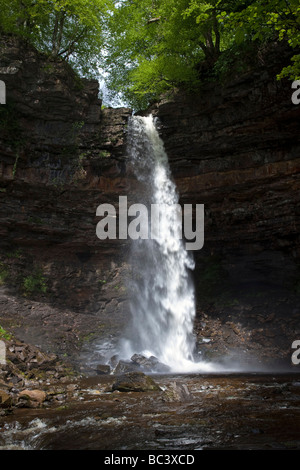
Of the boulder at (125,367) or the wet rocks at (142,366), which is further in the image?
the wet rocks at (142,366)

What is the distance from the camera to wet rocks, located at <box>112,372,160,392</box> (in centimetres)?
705

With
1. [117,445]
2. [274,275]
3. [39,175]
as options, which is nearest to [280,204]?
[274,275]

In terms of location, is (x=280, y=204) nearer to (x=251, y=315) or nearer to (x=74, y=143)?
(x=251, y=315)

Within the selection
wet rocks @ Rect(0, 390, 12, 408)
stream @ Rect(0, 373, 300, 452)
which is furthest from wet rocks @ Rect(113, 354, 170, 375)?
wet rocks @ Rect(0, 390, 12, 408)

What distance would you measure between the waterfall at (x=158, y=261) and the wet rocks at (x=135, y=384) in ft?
22.8

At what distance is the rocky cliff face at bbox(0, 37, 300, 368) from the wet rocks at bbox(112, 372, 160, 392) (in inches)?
234

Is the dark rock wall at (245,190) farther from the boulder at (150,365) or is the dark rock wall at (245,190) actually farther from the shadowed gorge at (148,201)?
the boulder at (150,365)

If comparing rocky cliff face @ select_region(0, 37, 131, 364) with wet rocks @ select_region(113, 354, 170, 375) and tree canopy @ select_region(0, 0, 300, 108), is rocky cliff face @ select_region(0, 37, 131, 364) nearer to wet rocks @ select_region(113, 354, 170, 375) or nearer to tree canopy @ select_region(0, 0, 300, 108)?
tree canopy @ select_region(0, 0, 300, 108)

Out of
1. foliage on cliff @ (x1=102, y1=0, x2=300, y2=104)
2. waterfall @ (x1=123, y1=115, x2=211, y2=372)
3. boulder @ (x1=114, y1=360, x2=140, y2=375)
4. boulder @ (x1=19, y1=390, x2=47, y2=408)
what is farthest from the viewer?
waterfall @ (x1=123, y1=115, x2=211, y2=372)

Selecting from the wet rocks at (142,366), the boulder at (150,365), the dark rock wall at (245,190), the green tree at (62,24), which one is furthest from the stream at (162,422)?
the green tree at (62,24)

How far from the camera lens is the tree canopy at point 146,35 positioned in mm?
13445

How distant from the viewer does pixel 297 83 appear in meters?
12.5

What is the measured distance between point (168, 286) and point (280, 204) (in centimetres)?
649

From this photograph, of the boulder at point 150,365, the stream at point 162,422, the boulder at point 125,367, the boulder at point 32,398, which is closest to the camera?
the stream at point 162,422
